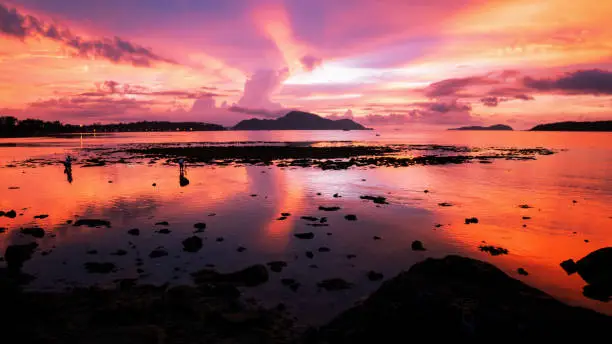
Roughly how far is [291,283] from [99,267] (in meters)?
8.34

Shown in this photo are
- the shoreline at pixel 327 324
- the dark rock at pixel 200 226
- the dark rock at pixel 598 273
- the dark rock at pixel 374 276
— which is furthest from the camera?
the dark rock at pixel 200 226

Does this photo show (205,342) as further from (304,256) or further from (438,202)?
(438,202)

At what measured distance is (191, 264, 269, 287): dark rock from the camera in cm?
1420

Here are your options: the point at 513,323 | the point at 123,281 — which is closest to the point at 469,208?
the point at 513,323

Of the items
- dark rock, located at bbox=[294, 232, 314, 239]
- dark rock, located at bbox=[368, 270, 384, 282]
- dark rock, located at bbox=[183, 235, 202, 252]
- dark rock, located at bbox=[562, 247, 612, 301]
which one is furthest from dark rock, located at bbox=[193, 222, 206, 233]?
dark rock, located at bbox=[562, 247, 612, 301]

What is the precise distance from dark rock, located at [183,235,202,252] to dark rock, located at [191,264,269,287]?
3457 mm

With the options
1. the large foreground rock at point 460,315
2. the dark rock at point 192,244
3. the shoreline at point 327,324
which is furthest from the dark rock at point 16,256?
the large foreground rock at point 460,315

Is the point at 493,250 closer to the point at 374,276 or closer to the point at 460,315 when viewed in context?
the point at 374,276

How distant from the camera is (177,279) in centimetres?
1455

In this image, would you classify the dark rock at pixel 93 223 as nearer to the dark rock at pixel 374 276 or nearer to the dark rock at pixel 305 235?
the dark rock at pixel 305 235

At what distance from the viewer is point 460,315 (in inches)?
372

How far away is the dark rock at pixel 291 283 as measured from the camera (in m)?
13.9

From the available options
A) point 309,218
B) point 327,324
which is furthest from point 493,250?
point 327,324

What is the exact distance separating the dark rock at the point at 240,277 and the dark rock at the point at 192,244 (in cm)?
346
